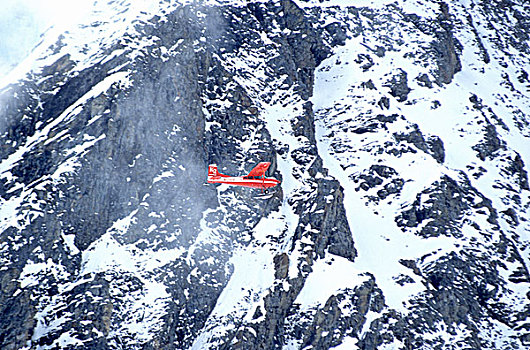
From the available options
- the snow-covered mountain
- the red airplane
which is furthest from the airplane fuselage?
the snow-covered mountain

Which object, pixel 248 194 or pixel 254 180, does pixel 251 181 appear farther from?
pixel 248 194

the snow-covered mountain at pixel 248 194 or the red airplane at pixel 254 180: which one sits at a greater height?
the red airplane at pixel 254 180

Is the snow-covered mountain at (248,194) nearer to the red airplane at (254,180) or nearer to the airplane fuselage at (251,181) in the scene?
the red airplane at (254,180)

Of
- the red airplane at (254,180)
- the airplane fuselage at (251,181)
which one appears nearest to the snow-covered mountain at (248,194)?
the red airplane at (254,180)

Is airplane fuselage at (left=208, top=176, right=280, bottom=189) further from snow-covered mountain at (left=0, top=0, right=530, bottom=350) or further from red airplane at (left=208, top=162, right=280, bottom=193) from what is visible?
snow-covered mountain at (left=0, top=0, right=530, bottom=350)

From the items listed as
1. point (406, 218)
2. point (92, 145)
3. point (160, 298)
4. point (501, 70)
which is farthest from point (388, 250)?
point (501, 70)

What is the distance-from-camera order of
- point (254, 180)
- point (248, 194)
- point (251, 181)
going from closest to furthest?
1. point (251, 181)
2. point (254, 180)
3. point (248, 194)

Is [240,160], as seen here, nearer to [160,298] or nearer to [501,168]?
[160,298]

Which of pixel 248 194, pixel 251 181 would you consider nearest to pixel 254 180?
pixel 251 181
